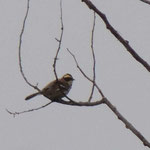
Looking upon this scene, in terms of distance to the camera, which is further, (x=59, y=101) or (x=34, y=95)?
(x=34, y=95)

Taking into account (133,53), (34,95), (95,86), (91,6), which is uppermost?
(91,6)

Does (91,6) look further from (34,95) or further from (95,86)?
(34,95)

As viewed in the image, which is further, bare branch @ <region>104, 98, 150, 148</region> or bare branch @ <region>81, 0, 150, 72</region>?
bare branch @ <region>104, 98, 150, 148</region>

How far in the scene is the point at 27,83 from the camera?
4.49 m

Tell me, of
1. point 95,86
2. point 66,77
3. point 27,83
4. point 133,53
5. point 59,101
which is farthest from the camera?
point 66,77

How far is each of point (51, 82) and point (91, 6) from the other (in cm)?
621

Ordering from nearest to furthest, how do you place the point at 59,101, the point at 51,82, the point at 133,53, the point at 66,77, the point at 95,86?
the point at 133,53, the point at 95,86, the point at 59,101, the point at 51,82, the point at 66,77

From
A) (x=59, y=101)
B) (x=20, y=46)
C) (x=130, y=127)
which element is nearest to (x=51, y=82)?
(x=59, y=101)

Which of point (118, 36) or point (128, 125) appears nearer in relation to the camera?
point (118, 36)

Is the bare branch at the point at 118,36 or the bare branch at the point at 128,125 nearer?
the bare branch at the point at 118,36

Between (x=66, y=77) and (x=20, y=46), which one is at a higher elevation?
(x=20, y=46)

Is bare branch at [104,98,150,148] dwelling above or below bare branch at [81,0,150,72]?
below

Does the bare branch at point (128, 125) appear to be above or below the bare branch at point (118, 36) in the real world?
below

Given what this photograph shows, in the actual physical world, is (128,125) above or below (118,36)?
below
